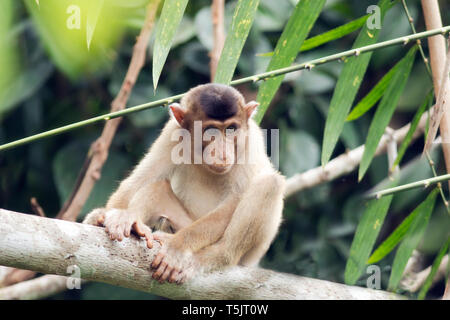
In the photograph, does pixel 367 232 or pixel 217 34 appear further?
pixel 217 34

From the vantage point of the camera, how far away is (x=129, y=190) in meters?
4.27

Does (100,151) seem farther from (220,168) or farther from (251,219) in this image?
(251,219)

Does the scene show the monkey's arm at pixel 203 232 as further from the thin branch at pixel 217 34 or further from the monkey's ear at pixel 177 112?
the thin branch at pixel 217 34

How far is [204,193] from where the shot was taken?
437 centimetres

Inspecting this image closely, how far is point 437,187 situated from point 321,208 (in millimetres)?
3629

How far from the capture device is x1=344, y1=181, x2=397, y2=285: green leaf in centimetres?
344

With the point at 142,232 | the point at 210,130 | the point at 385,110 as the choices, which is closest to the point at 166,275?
the point at 142,232

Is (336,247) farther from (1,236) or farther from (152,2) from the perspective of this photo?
(1,236)

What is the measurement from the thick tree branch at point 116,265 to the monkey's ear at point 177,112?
1084 mm

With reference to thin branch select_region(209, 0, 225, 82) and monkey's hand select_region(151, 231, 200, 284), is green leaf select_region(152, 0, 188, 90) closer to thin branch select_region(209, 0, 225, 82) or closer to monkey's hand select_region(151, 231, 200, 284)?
monkey's hand select_region(151, 231, 200, 284)

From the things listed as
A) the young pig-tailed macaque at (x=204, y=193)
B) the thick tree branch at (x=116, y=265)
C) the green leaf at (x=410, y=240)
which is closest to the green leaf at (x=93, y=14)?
the thick tree branch at (x=116, y=265)

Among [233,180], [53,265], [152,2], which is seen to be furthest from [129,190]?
[152,2]

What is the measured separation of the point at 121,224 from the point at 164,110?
3.09m

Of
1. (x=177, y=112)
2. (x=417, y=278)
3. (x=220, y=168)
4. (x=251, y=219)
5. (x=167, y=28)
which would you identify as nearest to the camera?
(x=167, y=28)
